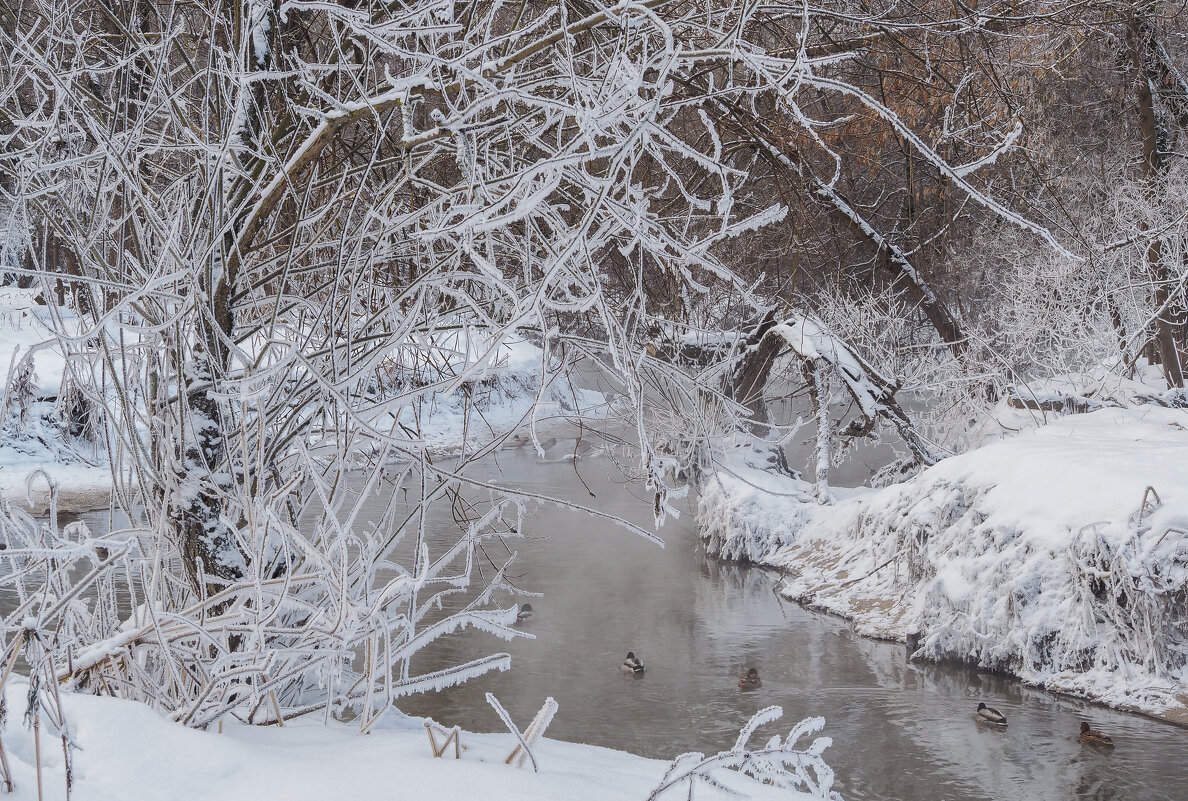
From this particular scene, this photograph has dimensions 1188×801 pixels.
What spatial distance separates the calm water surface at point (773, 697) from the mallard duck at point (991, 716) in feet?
0.35

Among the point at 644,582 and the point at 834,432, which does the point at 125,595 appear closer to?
the point at 644,582

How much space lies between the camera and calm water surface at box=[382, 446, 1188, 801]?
6.71 m

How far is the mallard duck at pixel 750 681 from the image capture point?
27.0 feet

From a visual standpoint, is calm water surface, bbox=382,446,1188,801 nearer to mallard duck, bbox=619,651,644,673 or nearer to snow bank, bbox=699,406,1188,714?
mallard duck, bbox=619,651,644,673

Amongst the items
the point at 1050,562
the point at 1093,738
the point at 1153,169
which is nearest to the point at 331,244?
the point at 1093,738

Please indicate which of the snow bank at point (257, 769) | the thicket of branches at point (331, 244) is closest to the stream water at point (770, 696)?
the thicket of branches at point (331, 244)

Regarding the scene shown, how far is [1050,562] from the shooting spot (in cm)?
795

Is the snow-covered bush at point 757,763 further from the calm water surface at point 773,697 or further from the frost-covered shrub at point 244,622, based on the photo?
the calm water surface at point 773,697

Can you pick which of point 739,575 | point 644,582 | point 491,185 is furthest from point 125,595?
point 491,185

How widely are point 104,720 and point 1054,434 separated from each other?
968cm

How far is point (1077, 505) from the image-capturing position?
8000 millimetres

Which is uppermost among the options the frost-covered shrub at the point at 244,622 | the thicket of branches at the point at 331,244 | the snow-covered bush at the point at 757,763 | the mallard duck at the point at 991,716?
the thicket of branches at the point at 331,244

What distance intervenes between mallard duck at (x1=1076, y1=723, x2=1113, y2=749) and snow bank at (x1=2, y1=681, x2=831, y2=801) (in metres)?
5.85

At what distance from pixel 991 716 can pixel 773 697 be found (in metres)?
1.65
